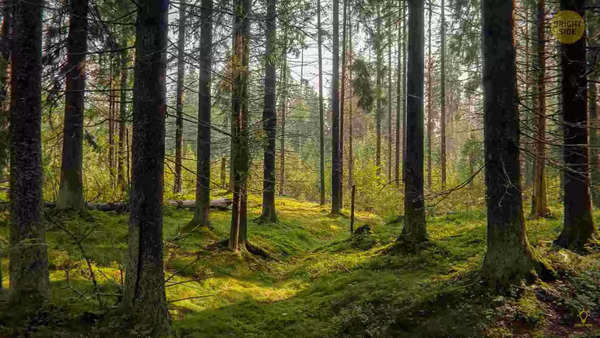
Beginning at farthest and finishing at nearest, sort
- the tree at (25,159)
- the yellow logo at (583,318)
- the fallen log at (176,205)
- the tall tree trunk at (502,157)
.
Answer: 1. the fallen log at (176,205)
2. the tall tree trunk at (502,157)
3. the tree at (25,159)
4. the yellow logo at (583,318)

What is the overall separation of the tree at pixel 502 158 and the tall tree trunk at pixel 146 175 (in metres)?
4.66

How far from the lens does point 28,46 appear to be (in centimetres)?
468

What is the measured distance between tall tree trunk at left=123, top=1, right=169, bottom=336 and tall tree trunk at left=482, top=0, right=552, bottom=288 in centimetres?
466

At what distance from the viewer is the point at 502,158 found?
534cm

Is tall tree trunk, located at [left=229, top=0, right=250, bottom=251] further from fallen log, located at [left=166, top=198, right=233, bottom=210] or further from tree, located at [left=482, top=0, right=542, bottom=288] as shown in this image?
fallen log, located at [left=166, top=198, right=233, bottom=210]

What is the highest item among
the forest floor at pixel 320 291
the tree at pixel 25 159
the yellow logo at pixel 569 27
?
the yellow logo at pixel 569 27

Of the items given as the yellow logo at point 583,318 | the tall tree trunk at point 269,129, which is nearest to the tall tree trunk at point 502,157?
the yellow logo at point 583,318

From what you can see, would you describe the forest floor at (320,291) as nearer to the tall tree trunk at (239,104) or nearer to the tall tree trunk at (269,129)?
the tall tree trunk at (239,104)

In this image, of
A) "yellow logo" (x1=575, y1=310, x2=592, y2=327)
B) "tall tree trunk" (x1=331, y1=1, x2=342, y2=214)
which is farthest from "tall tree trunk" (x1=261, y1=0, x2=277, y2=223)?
"yellow logo" (x1=575, y1=310, x2=592, y2=327)

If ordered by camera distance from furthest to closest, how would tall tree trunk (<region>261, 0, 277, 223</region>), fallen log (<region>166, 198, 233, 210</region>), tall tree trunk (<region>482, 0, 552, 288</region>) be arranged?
fallen log (<region>166, 198, 233, 210</region>) → tall tree trunk (<region>261, 0, 277, 223</region>) → tall tree trunk (<region>482, 0, 552, 288</region>)

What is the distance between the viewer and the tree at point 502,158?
17.2ft

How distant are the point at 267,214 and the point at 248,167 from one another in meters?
6.57

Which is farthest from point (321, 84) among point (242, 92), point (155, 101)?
point (155, 101)

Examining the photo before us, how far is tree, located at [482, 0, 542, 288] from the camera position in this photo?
17.2 feet
